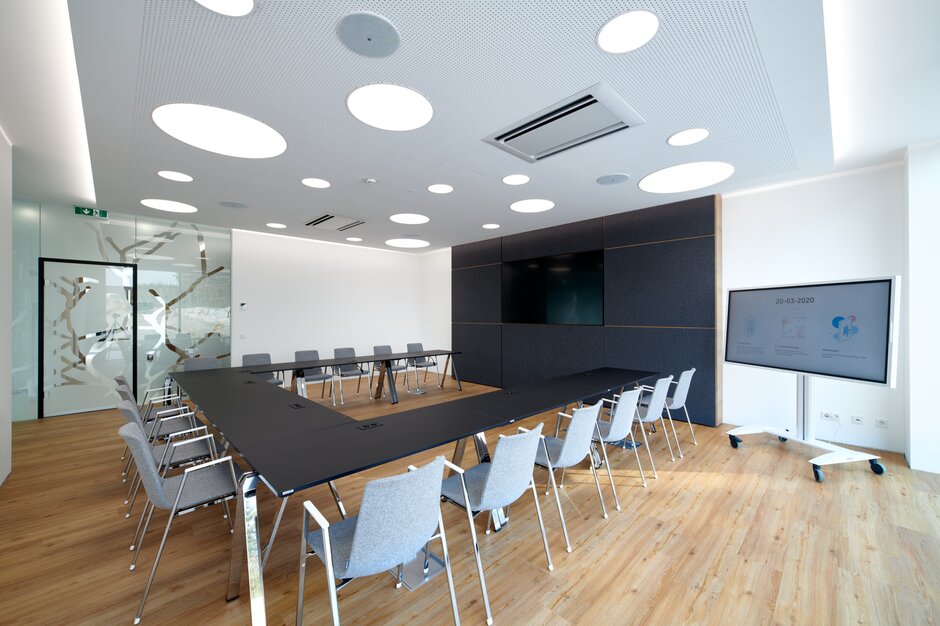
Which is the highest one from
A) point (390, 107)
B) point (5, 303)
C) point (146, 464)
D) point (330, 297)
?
point (390, 107)

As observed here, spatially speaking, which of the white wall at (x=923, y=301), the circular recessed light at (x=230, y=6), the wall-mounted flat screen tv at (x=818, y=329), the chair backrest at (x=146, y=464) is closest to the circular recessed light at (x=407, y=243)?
the wall-mounted flat screen tv at (x=818, y=329)

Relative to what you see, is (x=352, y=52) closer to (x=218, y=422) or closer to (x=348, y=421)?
(x=348, y=421)

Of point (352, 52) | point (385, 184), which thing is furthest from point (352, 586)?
point (385, 184)

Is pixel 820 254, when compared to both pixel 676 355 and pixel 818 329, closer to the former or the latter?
pixel 818 329

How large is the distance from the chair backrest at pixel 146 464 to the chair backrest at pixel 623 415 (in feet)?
9.06

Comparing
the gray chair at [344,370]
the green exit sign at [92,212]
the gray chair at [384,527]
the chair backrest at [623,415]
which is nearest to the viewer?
the gray chair at [384,527]

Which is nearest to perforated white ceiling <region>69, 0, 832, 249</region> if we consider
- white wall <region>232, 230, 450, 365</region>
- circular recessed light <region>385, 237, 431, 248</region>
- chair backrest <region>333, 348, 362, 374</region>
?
white wall <region>232, 230, 450, 365</region>

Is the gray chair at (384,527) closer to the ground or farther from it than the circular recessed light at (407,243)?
closer to the ground

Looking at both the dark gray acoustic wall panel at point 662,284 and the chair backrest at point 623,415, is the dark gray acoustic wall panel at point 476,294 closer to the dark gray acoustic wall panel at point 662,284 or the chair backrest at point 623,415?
the dark gray acoustic wall panel at point 662,284

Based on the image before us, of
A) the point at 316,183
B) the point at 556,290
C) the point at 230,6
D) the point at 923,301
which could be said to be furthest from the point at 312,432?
the point at 923,301

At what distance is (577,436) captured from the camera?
2293mm

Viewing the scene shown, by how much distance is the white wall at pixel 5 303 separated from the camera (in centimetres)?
308

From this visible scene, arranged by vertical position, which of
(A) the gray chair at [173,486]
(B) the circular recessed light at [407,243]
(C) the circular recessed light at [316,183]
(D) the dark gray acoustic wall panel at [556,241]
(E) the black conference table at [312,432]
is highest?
(B) the circular recessed light at [407,243]

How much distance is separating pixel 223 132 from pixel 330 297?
4854 mm
